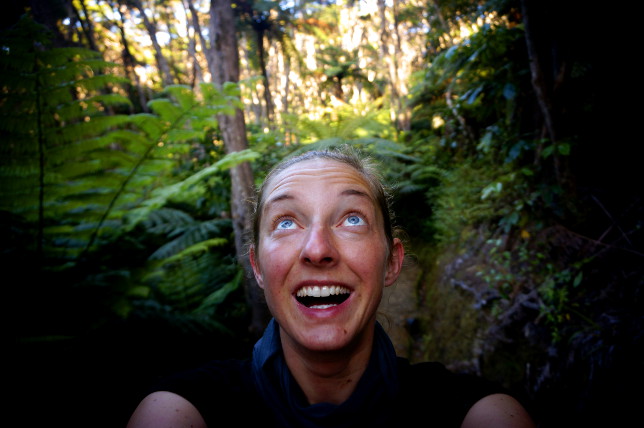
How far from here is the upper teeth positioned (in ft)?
3.62

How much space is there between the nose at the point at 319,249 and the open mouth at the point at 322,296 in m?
0.09

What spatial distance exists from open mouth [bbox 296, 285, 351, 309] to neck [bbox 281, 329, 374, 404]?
17cm

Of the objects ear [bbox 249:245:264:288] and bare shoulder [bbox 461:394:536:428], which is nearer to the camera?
bare shoulder [bbox 461:394:536:428]

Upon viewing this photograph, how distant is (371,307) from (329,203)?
424 millimetres

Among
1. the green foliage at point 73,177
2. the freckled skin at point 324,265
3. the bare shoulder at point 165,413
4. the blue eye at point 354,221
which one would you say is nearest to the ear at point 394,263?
the freckled skin at point 324,265

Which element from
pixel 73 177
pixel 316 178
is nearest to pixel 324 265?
pixel 316 178

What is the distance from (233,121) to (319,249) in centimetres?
322

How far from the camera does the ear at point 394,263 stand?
1.40 m

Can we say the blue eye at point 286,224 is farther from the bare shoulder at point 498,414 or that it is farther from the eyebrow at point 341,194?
the bare shoulder at point 498,414

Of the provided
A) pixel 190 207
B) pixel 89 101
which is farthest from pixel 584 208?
pixel 190 207

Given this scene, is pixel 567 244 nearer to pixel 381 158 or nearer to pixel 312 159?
pixel 312 159

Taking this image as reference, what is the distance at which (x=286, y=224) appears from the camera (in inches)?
49.5

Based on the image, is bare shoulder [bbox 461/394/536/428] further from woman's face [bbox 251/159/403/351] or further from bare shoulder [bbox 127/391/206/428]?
bare shoulder [bbox 127/391/206/428]

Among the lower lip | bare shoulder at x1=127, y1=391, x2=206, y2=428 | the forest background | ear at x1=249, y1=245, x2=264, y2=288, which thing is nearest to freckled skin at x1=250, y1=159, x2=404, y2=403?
the lower lip
